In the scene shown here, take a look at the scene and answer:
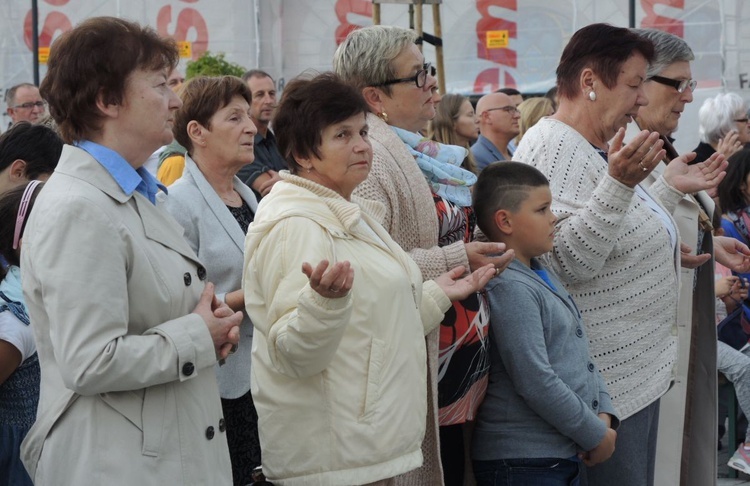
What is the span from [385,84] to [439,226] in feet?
1.67

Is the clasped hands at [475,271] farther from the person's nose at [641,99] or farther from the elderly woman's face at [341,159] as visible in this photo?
the person's nose at [641,99]

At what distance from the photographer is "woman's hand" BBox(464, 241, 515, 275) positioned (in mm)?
3324

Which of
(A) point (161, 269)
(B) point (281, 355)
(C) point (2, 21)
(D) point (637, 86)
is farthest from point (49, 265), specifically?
(C) point (2, 21)

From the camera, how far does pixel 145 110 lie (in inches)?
102

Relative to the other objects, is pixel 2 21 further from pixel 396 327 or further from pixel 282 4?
pixel 396 327

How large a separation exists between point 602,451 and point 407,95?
1355 mm

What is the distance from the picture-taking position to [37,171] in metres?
4.09

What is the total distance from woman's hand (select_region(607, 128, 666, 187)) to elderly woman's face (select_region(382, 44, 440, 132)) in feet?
2.15

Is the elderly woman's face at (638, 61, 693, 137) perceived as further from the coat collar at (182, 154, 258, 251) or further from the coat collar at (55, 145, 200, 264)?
the coat collar at (55, 145, 200, 264)

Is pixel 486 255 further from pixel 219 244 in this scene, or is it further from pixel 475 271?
pixel 219 244

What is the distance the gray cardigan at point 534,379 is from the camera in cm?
343

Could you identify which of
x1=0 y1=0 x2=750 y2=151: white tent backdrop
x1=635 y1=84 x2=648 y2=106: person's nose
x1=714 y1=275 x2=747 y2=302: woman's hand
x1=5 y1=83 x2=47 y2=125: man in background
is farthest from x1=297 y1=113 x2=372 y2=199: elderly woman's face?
x1=0 y1=0 x2=750 y2=151: white tent backdrop

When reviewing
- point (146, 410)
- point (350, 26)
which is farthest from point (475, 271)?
point (350, 26)

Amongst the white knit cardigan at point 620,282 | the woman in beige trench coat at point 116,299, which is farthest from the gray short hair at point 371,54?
the woman in beige trench coat at point 116,299
